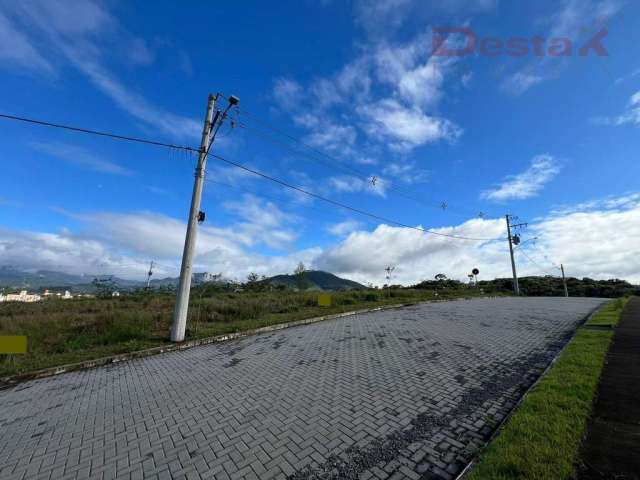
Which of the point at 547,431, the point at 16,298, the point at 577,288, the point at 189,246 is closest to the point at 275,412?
the point at 547,431

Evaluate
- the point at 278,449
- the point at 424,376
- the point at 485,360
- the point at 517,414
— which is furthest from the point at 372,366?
the point at 278,449

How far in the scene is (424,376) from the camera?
4.91 metres

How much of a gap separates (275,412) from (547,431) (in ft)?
10.3

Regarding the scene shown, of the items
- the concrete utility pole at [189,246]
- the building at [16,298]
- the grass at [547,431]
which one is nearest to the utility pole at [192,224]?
the concrete utility pole at [189,246]

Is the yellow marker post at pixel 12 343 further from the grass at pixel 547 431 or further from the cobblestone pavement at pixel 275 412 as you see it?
the grass at pixel 547 431

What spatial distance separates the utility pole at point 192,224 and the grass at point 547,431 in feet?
25.3

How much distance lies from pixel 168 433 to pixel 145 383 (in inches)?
92.5

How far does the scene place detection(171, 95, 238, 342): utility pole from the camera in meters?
7.95

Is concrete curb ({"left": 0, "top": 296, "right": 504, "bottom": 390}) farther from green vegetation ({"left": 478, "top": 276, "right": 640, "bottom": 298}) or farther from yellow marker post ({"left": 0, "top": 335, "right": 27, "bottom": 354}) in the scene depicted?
green vegetation ({"left": 478, "top": 276, "right": 640, "bottom": 298})

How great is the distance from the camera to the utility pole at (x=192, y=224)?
7953mm

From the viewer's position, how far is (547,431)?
2.83m

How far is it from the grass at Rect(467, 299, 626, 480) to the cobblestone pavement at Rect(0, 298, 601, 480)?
0.93 feet

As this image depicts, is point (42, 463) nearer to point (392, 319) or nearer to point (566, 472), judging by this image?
point (566, 472)

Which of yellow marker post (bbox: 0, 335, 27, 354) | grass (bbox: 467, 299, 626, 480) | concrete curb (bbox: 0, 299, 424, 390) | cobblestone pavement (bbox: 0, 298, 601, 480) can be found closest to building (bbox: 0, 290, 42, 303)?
yellow marker post (bbox: 0, 335, 27, 354)
